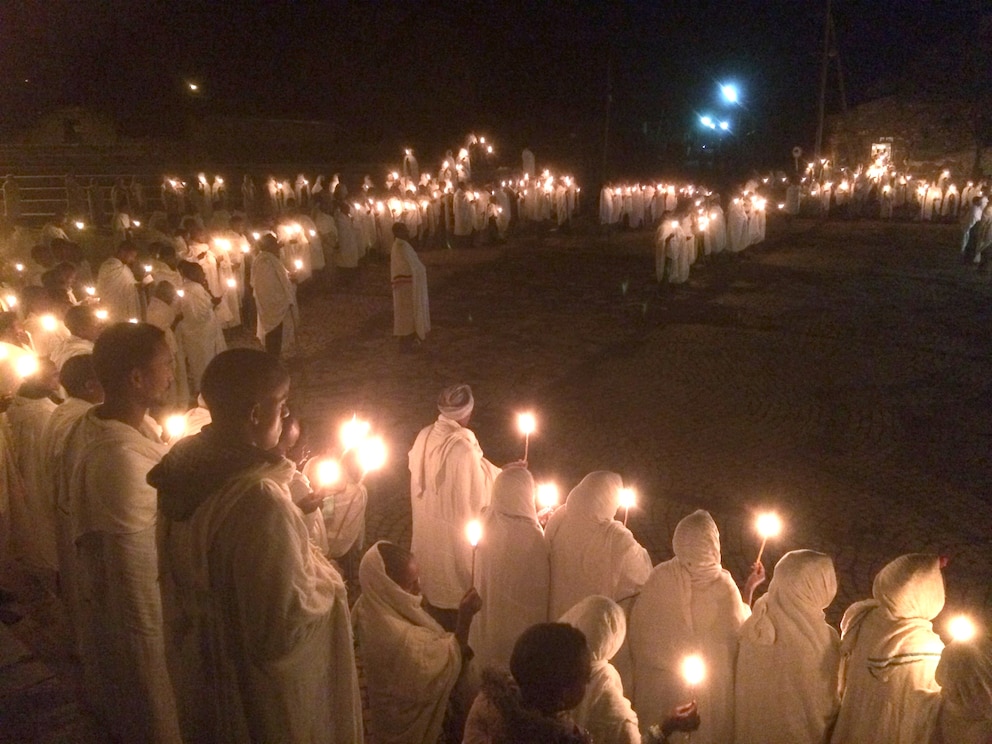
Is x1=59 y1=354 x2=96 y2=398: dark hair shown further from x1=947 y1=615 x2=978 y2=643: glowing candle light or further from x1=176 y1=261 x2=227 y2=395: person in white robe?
x1=176 y1=261 x2=227 y2=395: person in white robe

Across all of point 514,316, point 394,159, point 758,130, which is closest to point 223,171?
point 394,159

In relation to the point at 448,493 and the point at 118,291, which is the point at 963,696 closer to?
the point at 448,493

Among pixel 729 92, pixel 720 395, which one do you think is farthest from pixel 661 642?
pixel 729 92

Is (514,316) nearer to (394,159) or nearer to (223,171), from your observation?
(223,171)

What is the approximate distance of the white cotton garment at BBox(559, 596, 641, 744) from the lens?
Answer: 2662mm

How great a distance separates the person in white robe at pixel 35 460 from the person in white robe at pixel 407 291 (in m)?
7.02

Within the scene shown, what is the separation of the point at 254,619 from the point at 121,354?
152 centimetres

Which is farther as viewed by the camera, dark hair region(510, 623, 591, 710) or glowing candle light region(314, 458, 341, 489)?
glowing candle light region(314, 458, 341, 489)

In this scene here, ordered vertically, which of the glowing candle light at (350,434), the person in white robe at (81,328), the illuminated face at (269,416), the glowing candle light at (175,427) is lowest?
the glowing candle light at (175,427)

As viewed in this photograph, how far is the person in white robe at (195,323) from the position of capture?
344 inches

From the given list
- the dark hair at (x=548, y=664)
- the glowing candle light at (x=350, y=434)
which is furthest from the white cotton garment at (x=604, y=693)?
the glowing candle light at (x=350, y=434)

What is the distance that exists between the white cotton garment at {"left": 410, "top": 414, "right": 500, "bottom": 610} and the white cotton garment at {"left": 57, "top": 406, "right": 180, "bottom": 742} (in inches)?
67.4

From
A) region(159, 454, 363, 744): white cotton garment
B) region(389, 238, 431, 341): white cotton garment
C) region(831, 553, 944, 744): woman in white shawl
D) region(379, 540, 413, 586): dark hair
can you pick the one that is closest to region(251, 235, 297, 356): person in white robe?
region(389, 238, 431, 341): white cotton garment

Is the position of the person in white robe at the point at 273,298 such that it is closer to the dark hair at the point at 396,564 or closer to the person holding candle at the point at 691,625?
the dark hair at the point at 396,564
